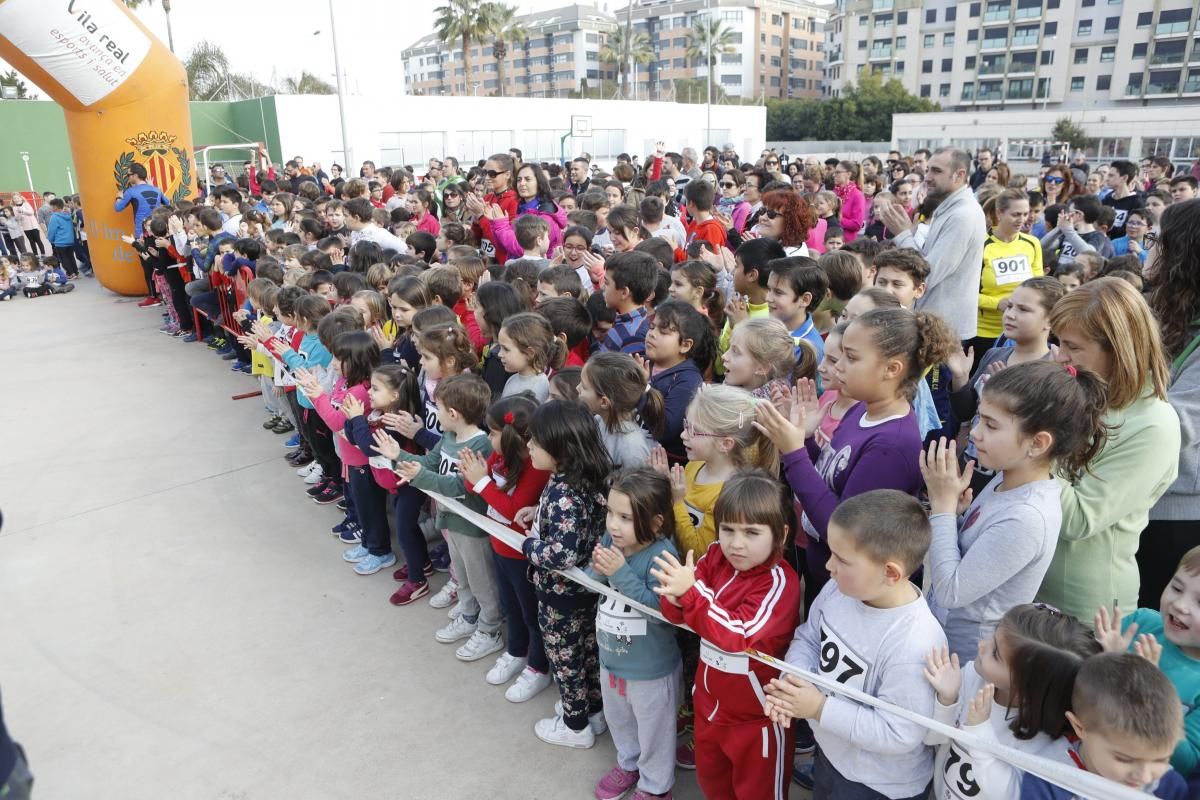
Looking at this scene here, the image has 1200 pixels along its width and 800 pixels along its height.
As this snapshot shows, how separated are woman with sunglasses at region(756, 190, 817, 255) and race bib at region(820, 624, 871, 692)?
3.38 meters

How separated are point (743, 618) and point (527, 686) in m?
1.41

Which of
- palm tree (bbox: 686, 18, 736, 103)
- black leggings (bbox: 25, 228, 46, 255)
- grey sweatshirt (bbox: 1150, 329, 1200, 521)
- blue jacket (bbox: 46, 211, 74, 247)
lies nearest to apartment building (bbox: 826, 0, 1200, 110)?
palm tree (bbox: 686, 18, 736, 103)

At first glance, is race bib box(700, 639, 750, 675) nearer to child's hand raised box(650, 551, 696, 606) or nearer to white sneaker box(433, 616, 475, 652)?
child's hand raised box(650, 551, 696, 606)

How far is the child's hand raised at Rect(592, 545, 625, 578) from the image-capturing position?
2.40 meters

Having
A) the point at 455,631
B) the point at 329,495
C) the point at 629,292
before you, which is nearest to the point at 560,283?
the point at 629,292

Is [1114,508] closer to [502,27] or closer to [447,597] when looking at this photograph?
[447,597]

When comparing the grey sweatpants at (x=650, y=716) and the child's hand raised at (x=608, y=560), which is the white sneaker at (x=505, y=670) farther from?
the child's hand raised at (x=608, y=560)

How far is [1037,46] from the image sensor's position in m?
54.4

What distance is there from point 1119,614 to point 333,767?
8.96 feet

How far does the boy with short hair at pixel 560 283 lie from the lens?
174 inches

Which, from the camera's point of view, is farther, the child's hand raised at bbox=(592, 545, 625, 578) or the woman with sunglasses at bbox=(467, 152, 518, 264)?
the woman with sunglasses at bbox=(467, 152, 518, 264)

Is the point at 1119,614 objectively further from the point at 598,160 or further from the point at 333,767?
the point at 598,160

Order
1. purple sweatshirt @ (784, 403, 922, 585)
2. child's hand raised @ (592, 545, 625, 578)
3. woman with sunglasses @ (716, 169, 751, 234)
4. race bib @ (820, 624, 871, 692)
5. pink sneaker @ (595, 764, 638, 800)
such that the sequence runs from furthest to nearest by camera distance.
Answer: woman with sunglasses @ (716, 169, 751, 234)
pink sneaker @ (595, 764, 638, 800)
child's hand raised @ (592, 545, 625, 578)
purple sweatshirt @ (784, 403, 922, 585)
race bib @ (820, 624, 871, 692)

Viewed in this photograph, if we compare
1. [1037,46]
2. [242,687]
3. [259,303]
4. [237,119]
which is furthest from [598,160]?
[1037,46]
